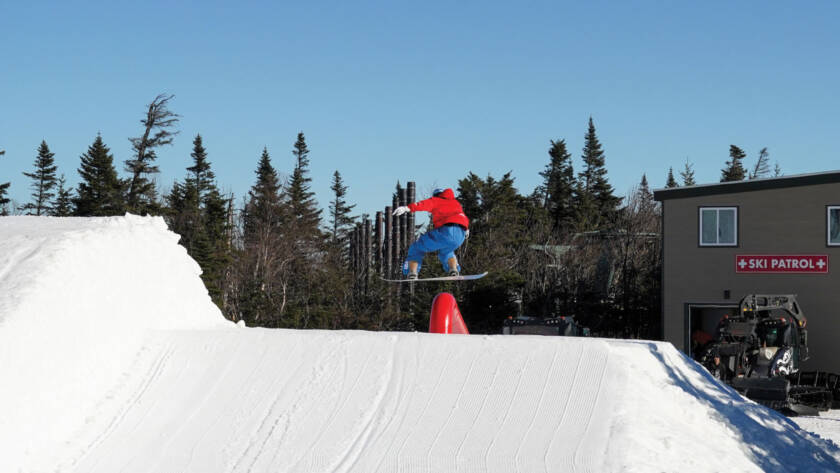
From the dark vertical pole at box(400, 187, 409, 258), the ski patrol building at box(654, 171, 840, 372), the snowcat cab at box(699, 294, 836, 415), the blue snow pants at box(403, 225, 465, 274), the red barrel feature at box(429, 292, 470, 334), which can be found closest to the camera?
the red barrel feature at box(429, 292, 470, 334)

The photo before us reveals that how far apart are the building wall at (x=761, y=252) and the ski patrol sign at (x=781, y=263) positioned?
13cm

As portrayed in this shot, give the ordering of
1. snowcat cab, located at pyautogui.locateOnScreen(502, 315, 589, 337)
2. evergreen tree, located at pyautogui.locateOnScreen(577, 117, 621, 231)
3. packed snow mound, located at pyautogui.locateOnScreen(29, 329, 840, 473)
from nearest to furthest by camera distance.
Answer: packed snow mound, located at pyautogui.locateOnScreen(29, 329, 840, 473), snowcat cab, located at pyautogui.locateOnScreen(502, 315, 589, 337), evergreen tree, located at pyautogui.locateOnScreen(577, 117, 621, 231)

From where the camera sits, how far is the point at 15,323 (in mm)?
9578

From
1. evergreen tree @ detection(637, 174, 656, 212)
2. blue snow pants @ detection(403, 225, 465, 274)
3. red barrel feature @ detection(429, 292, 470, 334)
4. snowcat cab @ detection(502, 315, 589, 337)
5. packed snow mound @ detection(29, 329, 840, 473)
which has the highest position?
evergreen tree @ detection(637, 174, 656, 212)

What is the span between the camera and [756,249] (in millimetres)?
23125

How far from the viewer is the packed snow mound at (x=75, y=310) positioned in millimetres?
8931

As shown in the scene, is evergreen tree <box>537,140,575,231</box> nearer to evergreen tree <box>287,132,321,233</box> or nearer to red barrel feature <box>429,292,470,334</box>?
evergreen tree <box>287,132,321,233</box>

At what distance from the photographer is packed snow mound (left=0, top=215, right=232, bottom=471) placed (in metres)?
8.93

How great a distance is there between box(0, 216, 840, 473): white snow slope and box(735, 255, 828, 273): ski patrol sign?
522 inches

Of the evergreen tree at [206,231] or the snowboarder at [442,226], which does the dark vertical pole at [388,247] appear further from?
the snowboarder at [442,226]

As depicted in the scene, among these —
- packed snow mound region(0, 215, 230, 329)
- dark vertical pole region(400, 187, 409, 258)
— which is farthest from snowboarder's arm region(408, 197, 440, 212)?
dark vertical pole region(400, 187, 409, 258)

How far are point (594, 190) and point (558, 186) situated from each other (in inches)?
158

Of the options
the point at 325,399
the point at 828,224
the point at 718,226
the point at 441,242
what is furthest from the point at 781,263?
the point at 325,399

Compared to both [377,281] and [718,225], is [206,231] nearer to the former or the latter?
[377,281]
